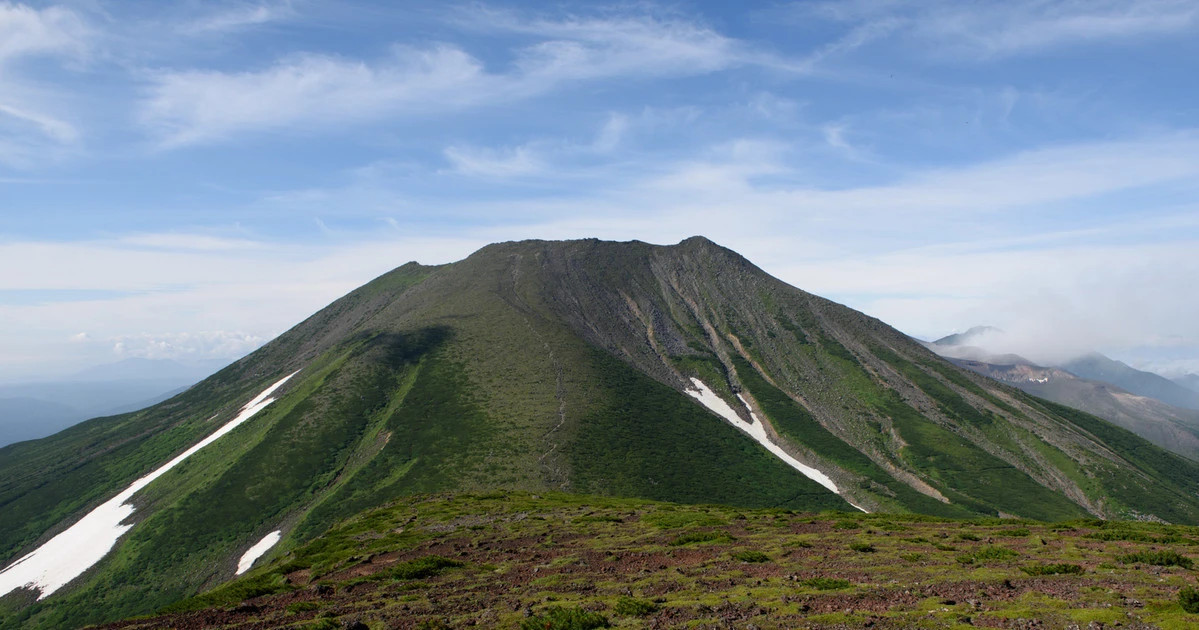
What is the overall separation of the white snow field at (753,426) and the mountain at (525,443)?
0.91 meters

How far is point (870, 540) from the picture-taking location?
3788 centimetres

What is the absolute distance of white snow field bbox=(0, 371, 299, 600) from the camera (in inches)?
3452

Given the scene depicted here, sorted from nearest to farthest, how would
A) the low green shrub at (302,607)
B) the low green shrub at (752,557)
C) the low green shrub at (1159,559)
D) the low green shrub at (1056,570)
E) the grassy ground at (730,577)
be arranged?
the grassy ground at (730,577) < the low green shrub at (1056,570) < the low green shrub at (1159,559) < the low green shrub at (302,607) < the low green shrub at (752,557)

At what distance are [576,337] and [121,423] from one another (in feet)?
420

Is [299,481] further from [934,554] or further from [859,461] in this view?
[859,461]

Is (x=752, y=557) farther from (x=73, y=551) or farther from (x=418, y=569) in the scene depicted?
(x=73, y=551)

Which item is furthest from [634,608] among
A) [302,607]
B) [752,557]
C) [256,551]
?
[256,551]

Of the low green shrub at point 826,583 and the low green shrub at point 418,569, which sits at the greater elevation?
the low green shrub at point 826,583

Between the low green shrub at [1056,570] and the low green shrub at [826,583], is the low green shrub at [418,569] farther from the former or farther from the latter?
the low green shrub at [1056,570]

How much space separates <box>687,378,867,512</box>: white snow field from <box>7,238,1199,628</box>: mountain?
0.91 meters

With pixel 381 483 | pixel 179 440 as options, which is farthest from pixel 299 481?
pixel 179 440

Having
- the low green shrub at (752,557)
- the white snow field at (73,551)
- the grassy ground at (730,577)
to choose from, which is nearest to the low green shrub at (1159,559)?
the grassy ground at (730,577)

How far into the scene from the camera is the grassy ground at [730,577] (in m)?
23.1

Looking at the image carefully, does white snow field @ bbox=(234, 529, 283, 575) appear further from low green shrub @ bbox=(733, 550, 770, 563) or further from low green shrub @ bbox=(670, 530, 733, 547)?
low green shrub @ bbox=(733, 550, 770, 563)
